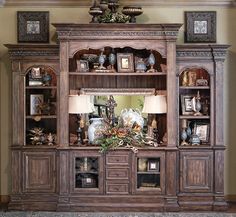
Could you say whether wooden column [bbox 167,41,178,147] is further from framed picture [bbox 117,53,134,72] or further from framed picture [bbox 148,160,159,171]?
framed picture [bbox 117,53,134,72]

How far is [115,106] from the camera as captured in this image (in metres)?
7.02

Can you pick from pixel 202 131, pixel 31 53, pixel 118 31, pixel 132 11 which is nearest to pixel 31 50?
pixel 31 53

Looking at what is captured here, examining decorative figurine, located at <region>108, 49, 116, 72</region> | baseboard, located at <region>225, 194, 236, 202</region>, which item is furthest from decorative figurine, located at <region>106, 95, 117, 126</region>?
baseboard, located at <region>225, 194, 236, 202</region>

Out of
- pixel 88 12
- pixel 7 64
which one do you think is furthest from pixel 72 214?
pixel 88 12

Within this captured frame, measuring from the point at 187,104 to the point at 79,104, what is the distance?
141cm

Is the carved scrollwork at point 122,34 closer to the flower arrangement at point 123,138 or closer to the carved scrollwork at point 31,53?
→ the carved scrollwork at point 31,53

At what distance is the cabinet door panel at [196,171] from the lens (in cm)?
680

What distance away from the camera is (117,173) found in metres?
6.69

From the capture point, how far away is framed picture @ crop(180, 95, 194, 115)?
6.93m

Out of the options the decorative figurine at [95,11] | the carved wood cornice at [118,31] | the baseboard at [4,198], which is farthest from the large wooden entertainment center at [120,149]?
the baseboard at [4,198]

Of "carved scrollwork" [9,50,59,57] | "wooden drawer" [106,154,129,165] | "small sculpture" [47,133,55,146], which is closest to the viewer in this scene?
"wooden drawer" [106,154,129,165]

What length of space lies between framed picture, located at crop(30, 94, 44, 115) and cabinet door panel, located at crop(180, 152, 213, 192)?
6.46 feet

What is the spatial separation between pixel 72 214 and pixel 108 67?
1925mm

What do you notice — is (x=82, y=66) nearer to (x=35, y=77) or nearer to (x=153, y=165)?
(x=35, y=77)
